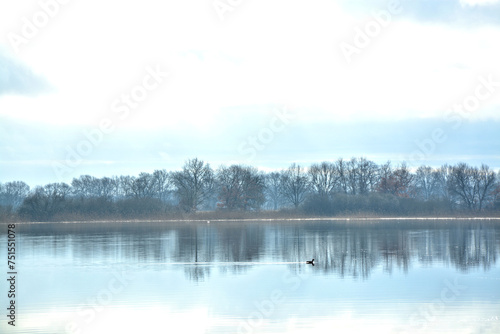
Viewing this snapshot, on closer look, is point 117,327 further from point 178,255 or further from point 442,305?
point 178,255

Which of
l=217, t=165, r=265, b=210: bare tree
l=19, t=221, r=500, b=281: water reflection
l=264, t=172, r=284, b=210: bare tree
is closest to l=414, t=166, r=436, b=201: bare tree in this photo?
l=264, t=172, r=284, b=210: bare tree

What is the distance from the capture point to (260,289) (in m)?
24.9

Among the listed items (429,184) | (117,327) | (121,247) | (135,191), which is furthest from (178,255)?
(429,184)

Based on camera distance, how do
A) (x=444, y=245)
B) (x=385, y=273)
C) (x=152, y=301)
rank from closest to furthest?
(x=152, y=301)
(x=385, y=273)
(x=444, y=245)

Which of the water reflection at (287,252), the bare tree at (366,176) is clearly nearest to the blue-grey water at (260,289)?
the water reflection at (287,252)

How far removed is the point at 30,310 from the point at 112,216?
232ft

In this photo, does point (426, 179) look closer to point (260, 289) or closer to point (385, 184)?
point (385, 184)

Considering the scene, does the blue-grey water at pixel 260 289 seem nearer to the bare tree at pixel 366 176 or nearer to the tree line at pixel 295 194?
the tree line at pixel 295 194

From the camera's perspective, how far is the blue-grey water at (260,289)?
1870 centimetres

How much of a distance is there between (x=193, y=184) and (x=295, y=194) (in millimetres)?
20741

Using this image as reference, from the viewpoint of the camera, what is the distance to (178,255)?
126 ft

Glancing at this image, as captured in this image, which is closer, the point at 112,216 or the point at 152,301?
the point at 152,301

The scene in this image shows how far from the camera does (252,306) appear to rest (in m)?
21.4

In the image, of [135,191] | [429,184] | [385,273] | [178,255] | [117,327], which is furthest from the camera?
[429,184]
